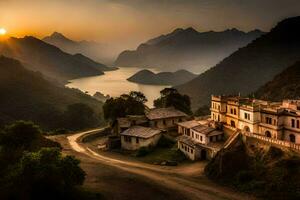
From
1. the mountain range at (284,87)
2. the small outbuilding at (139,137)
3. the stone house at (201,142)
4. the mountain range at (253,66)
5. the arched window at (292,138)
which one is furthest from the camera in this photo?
the mountain range at (253,66)

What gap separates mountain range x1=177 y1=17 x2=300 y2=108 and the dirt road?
102m

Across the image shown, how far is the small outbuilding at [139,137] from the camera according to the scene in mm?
64438

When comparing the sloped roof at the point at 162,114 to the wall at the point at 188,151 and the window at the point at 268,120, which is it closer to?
the wall at the point at 188,151

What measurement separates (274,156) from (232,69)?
134m

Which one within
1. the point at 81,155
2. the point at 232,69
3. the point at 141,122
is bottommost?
the point at 81,155

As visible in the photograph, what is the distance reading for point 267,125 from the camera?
50.6m

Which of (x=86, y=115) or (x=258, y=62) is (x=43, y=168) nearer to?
(x=86, y=115)

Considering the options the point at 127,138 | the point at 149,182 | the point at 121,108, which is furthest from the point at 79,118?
the point at 149,182

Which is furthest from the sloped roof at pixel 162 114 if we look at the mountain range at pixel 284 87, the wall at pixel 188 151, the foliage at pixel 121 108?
the mountain range at pixel 284 87

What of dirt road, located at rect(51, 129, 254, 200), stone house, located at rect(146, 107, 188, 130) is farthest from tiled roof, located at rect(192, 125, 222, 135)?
stone house, located at rect(146, 107, 188, 130)

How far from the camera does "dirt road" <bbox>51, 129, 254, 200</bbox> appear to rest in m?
41.8

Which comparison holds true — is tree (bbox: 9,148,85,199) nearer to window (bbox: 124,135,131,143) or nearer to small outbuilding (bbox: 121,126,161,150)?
small outbuilding (bbox: 121,126,161,150)

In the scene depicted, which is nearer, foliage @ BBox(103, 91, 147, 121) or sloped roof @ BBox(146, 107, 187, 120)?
sloped roof @ BBox(146, 107, 187, 120)

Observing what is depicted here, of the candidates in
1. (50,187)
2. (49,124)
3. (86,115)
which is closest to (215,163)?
(50,187)
